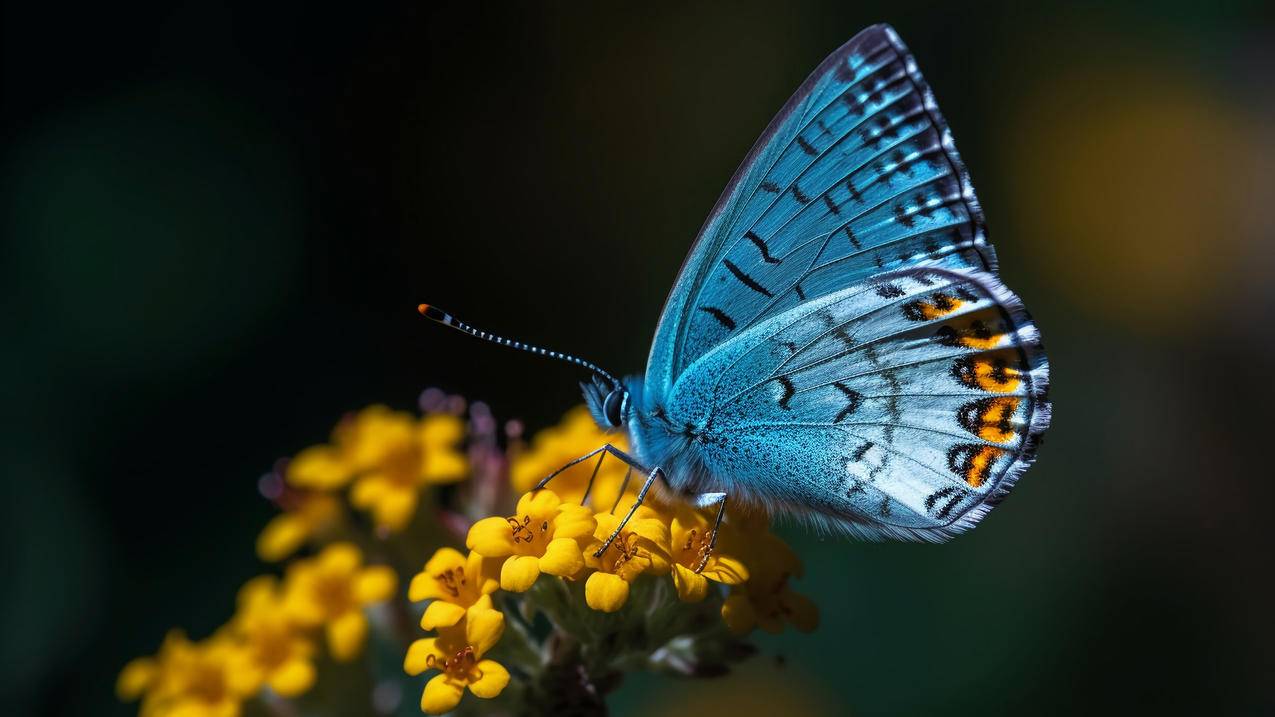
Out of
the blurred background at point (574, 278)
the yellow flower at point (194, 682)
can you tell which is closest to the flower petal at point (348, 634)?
the yellow flower at point (194, 682)

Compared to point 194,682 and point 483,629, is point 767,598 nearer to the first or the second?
point 483,629

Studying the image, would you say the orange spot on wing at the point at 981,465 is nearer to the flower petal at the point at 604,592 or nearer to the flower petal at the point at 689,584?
the flower petal at the point at 689,584

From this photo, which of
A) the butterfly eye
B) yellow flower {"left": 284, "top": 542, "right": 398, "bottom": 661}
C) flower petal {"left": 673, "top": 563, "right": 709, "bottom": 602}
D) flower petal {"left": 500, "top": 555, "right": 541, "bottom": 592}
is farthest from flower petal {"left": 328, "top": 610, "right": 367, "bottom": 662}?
flower petal {"left": 673, "top": 563, "right": 709, "bottom": 602}

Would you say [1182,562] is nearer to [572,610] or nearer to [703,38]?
[572,610]

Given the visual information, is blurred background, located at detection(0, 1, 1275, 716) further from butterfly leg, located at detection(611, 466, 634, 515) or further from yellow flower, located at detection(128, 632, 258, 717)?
butterfly leg, located at detection(611, 466, 634, 515)

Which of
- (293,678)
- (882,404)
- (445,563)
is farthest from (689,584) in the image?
(293,678)
